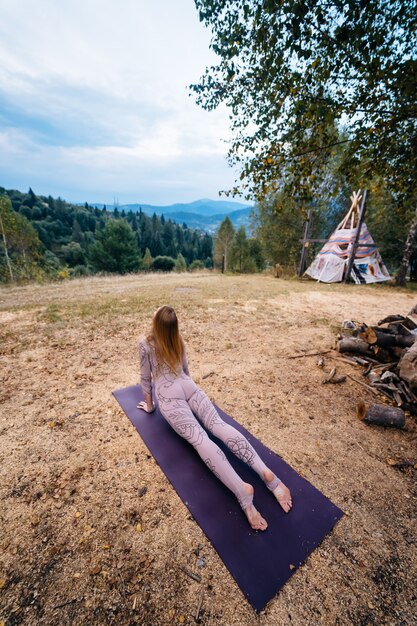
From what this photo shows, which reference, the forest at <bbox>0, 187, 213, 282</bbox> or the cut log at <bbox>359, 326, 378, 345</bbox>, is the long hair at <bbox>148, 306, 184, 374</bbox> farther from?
the forest at <bbox>0, 187, 213, 282</bbox>

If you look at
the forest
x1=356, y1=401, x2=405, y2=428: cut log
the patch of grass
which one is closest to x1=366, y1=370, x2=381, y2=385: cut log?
x1=356, y1=401, x2=405, y2=428: cut log

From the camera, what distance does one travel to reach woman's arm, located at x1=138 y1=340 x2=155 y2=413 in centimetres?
299

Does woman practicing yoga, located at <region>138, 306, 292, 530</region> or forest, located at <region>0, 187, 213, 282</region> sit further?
forest, located at <region>0, 187, 213, 282</region>

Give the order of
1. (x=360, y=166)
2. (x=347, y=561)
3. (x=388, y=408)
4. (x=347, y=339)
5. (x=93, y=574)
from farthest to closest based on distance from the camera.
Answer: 1. (x=347, y=339)
2. (x=360, y=166)
3. (x=388, y=408)
4. (x=347, y=561)
5. (x=93, y=574)

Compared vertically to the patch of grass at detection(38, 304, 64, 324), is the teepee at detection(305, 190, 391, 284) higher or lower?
higher

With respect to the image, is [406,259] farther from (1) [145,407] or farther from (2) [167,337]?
(1) [145,407]

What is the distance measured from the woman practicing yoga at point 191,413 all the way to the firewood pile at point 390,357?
2.88 m

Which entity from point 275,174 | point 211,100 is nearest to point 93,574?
point 275,174

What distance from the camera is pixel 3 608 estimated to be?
1647mm

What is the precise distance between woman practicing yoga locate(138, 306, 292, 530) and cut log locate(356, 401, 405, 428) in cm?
191

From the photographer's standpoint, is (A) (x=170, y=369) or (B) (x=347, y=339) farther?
(B) (x=347, y=339)

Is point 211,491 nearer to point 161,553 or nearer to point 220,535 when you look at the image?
point 220,535

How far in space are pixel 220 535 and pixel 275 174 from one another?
4.66 meters

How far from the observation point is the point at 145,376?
3.14m
